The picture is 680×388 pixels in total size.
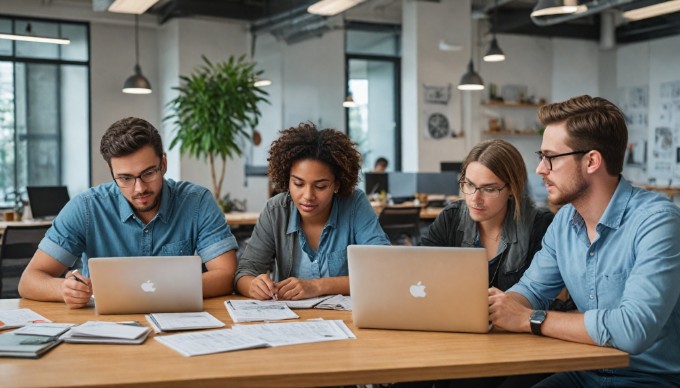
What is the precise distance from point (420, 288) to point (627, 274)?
0.61 meters

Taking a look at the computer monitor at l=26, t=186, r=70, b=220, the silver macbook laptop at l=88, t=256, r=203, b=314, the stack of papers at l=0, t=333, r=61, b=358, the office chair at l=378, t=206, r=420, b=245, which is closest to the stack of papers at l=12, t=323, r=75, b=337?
the stack of papers at l=0, t=333, r=61, b=358

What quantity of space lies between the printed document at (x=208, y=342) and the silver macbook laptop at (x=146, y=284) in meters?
0.31

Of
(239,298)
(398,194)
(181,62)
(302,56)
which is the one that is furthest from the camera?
(302,56)

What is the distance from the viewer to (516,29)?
11.6 m

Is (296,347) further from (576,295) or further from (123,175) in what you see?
(123,175)

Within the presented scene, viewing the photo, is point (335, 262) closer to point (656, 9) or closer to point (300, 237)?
point (300, 237)

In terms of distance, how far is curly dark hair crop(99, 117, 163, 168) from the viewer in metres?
2.80

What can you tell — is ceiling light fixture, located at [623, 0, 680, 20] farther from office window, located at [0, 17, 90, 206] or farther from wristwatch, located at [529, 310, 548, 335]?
office window, located at [0, 17, 90, 206]

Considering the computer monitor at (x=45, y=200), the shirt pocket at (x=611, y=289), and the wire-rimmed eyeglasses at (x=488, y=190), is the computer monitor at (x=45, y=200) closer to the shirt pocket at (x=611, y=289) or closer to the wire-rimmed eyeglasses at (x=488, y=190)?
the wire-rimmed eyeglasses at (x=488, y=190)

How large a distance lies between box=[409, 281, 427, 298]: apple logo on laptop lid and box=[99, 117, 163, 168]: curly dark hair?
128 cm

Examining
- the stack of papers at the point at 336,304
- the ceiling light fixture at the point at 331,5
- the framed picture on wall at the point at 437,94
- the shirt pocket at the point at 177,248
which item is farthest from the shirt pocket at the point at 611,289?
the framed picture on wall at the point at 437,94

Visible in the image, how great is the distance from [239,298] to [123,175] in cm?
66

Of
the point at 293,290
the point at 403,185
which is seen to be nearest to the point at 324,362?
the point at 293,290

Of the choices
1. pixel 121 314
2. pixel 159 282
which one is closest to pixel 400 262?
pixel 159 282
